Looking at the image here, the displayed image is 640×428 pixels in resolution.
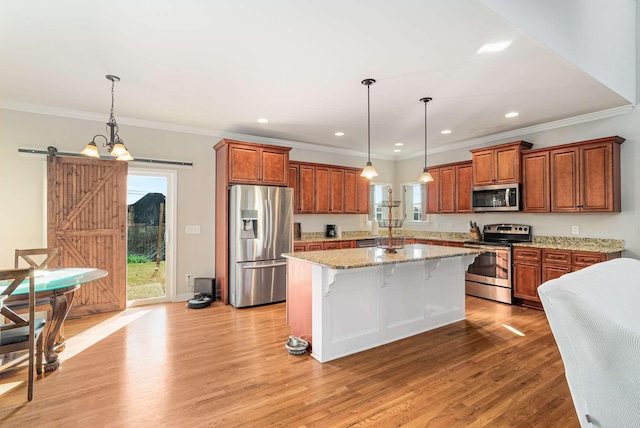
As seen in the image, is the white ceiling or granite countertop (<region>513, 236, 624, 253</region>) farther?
granite countertop (<region>513, 236, 624, 253</region>)

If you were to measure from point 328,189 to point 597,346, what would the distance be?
508cm

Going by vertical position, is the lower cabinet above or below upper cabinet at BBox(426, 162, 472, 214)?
below

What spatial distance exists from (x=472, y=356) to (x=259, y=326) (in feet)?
7.58

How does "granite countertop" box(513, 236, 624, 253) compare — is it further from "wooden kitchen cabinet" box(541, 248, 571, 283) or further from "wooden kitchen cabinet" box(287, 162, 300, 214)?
"wooden kitchen cabinet" box(287, 162, 300, 214)

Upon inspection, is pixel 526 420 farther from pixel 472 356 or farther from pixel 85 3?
pixel 85 3

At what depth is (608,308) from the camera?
1310 mm

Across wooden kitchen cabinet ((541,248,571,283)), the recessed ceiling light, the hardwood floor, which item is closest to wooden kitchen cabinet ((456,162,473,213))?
wooden kitchen cabinet ((541,248,571,283))

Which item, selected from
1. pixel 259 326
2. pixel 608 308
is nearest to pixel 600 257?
pixel 608 308

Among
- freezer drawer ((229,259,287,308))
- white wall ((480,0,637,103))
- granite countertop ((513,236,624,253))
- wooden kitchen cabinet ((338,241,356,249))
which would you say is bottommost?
freezer drawer ((229,259,287,308))

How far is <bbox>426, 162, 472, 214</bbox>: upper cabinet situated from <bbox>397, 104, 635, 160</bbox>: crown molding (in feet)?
1.40

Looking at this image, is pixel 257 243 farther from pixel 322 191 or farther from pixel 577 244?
pixel 577 244

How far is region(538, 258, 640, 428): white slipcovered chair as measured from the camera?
1.15 meters

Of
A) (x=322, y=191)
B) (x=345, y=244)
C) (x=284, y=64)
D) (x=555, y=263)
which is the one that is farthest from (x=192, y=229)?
(x=555, y=263)

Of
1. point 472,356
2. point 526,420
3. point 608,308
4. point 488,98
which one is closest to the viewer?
point 608,308
